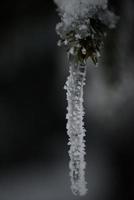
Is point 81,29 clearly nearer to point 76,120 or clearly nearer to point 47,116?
point 76,120

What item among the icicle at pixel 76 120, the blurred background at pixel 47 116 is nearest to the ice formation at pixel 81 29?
the icicle at pixel 76 120

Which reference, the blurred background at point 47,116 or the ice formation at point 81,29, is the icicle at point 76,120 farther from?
the blurred background at point 47,116

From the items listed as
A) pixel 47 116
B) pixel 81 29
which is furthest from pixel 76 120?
pixel 47 116

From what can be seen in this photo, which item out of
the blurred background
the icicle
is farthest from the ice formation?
the blurred background

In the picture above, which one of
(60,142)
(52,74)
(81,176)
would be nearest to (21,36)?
(52,74)

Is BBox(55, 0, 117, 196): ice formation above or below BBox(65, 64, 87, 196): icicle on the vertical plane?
above

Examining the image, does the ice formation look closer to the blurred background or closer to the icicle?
the icicle

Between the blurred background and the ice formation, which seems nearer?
the ice formation
